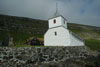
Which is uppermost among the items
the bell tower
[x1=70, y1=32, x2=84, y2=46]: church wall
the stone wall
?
the bell tower

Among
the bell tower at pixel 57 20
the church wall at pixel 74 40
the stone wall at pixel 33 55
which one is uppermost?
the bell tower at pixel 57 20

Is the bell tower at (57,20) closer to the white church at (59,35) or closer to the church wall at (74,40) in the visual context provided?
the white church at (59,35)

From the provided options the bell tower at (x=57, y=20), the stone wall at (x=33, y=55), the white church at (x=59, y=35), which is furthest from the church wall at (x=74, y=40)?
the bell tower at (x=57, y=20)

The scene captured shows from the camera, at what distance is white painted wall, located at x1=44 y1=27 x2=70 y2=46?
2167 centimetres

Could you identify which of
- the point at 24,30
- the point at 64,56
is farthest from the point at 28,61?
the point at 24,30

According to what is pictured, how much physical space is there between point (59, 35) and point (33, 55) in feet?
27.3

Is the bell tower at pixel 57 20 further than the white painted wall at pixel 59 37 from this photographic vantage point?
Yes

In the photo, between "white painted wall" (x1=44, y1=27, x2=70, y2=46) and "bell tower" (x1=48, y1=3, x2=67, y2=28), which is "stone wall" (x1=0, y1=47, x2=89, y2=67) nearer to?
"white painted wall" (x1=44, y1=27, x2=70, y2=46)

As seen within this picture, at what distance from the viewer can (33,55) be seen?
1551 cm

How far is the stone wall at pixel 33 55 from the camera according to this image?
13578mm

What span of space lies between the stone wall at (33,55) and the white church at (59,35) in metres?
2.31

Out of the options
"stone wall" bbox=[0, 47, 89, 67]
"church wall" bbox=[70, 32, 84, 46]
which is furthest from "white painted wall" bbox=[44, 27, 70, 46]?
"stone wall" bbox=[0, 47, 89, 67]

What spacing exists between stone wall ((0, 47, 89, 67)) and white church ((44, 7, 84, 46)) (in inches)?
91.1

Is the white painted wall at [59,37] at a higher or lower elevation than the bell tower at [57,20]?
lower
